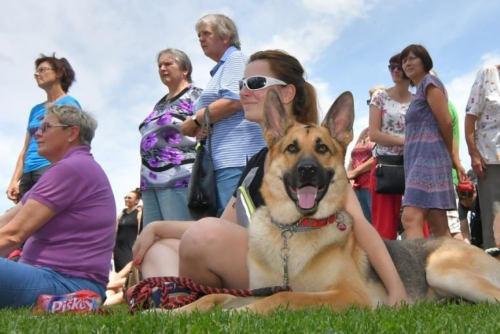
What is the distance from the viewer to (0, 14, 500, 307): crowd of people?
4152 mm

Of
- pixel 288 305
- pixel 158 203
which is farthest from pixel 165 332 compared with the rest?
pixel 158 203

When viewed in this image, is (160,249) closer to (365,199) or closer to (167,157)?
(167,157)

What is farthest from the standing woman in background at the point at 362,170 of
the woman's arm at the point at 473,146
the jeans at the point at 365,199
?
the woman's arm at the point at 473,146

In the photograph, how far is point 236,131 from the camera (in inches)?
213

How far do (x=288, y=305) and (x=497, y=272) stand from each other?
1.65 metres

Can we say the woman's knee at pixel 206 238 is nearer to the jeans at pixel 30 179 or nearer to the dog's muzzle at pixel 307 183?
the dog's muzzle at pixel 307 183

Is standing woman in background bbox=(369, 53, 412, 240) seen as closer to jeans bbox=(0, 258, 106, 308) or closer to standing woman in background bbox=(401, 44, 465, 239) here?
standing woman in background bbox=(401, 44, 465, 239)

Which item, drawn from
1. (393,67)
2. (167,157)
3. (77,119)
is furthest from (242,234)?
(393,67)

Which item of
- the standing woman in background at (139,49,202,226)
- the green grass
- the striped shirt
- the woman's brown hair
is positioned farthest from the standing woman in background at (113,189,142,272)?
the green grass

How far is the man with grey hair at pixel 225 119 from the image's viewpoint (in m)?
5.26

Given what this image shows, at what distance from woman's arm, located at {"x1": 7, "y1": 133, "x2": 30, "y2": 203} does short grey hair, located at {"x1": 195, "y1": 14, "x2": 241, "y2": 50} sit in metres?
2.77

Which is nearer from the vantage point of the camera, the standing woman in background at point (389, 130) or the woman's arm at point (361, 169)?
the standing woman in background at point (389, 130)

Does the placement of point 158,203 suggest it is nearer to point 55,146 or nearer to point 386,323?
point 55,146

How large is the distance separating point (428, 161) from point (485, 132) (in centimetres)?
76
